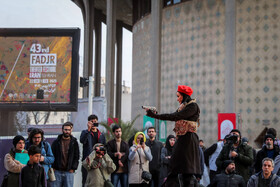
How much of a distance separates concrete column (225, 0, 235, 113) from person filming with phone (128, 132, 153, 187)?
1353cm

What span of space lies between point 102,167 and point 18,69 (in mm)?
8615

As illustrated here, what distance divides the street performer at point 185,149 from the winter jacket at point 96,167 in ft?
10.5

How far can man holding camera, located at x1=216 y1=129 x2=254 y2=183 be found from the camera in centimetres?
899

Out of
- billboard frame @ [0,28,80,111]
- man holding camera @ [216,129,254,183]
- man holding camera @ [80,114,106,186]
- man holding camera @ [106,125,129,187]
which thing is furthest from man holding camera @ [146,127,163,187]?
billboard frame @ [0,28,80,111]

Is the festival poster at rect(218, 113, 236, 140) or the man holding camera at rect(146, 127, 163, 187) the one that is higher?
the festival poster at rect(218, 113, 236, 140)

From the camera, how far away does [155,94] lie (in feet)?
86.5

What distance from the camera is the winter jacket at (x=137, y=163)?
9.98 meters

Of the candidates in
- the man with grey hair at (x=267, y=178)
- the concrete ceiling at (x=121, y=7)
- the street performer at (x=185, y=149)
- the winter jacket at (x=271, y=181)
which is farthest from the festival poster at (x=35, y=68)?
the concrete ceiling at (x=121, y=7)

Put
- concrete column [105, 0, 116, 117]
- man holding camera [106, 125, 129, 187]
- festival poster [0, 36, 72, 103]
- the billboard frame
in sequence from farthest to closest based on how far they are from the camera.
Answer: concrete column [105, 0, 116, 117] → festival poster [0, 36, 72, 103] → the billboard frame → man holding camera [106, 125, 129, 187]

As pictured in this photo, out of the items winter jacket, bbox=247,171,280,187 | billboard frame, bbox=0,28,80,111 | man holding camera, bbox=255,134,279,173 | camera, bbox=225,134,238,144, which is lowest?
winter jacket, bbox=247,171,280,187

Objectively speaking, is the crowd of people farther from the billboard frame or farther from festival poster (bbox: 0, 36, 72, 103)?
festival poster (bbox: 0, 36, 72, 103)

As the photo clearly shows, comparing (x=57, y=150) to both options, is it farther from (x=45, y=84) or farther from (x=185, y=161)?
(x=45, y=84)

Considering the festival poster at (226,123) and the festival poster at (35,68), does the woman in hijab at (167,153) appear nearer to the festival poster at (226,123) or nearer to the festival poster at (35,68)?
the festival poster at (226,123)

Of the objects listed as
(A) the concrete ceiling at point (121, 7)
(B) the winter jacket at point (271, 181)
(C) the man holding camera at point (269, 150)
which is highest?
(A) the concrete ceiling at point (121, 7)
